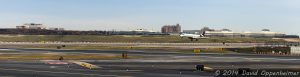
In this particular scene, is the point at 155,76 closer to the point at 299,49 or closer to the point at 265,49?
the point at 299,49

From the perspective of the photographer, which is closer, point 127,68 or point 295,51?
point 127,68

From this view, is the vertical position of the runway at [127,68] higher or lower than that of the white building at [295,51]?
higher

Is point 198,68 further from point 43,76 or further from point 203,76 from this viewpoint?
point 43,76

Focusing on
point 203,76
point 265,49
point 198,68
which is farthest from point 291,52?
point 203,76

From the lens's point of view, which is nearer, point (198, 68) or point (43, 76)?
point (43, 76)

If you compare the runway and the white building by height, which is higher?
the runway

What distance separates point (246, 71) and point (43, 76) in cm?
2251

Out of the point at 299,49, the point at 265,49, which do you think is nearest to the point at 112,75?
the point at 299,49

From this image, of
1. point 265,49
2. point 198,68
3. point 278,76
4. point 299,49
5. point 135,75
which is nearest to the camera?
point 278,76

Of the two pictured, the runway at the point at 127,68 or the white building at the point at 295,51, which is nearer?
the runway at the point at 127,68

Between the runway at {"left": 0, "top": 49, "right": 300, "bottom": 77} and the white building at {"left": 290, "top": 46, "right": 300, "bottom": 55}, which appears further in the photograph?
Answer: the white building at {"left": 290, "top": 46, "right": 300, "bottom": 55}

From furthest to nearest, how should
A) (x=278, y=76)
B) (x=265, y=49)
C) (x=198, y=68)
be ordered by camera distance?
(x=265, y=49) → (x=198, y=68) → (x=278, y=76)

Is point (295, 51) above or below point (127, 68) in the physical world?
below

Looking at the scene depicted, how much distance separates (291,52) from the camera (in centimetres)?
12975
